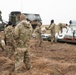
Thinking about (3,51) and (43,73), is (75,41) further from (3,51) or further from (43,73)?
(43,73)

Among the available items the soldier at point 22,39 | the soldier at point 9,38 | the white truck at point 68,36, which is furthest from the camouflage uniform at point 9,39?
the white truck at point 68,36

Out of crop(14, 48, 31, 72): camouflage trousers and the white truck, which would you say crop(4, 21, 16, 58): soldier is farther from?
the white truck

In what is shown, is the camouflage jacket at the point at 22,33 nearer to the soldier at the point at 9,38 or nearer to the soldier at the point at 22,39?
the soldier at the point at 22,39

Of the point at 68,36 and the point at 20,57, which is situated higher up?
the point at 20,57

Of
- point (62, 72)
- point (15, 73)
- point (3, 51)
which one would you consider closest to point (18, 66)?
point (15, 73)

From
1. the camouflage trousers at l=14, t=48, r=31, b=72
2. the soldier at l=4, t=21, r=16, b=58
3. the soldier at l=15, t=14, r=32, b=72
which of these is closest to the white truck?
the soldier at l=4, t=21, r=16, b=58

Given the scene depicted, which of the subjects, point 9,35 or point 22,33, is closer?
point 22,33

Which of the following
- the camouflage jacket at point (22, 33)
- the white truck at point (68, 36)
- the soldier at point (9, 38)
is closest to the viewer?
the camouflage jacket at point (22, 33)

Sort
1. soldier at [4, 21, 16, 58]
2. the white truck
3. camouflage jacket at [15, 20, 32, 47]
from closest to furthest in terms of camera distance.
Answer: camouflage jacket at [15, 20, 32, 47] → soldier at [4, 21, 16, 58] → the white truck

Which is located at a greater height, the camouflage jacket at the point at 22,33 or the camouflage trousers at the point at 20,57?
the camouflage jacket at the point at 22,33

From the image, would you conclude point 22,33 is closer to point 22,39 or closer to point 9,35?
point 22,39

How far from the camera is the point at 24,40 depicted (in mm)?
9750

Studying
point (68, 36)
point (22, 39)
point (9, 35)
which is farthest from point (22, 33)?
point (68, 36)

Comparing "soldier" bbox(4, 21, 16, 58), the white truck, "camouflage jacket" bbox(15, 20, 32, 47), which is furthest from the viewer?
the white truck
